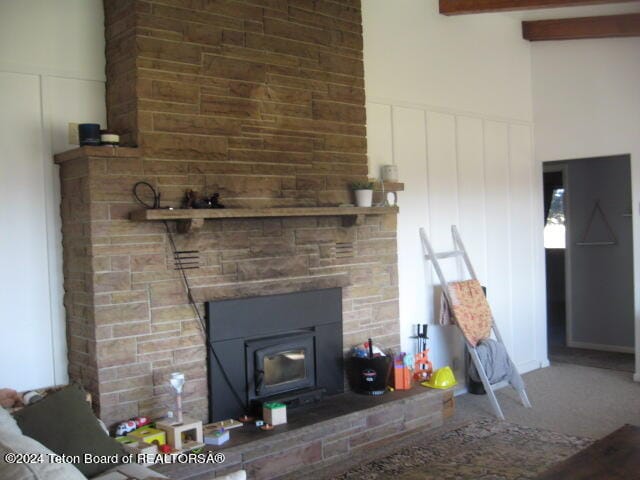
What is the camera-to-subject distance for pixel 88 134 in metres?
3.19

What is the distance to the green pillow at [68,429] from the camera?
2.41m

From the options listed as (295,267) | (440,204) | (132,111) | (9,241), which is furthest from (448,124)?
(9,241)

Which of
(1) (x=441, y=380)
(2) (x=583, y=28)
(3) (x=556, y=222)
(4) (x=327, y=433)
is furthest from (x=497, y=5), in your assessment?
(3) (x=556, y=222)

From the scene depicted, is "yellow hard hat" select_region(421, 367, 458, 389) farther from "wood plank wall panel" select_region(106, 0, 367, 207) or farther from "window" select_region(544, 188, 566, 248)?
"window" select_region(544, 188, 566, 248)

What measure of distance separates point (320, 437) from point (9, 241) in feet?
6.44

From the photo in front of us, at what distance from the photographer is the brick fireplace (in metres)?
3.28

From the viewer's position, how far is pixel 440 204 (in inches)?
200

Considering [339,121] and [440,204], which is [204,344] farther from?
[440,204]

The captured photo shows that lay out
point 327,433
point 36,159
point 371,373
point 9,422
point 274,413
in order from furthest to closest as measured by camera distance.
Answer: point 371,373 < point 327,433 < point 274,413 < point 36,159 < point 9,422

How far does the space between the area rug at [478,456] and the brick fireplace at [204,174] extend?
2.82 feet

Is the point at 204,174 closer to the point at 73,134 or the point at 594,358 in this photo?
the point at 73,134

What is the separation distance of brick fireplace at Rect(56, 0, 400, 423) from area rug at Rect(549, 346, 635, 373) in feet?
9.27

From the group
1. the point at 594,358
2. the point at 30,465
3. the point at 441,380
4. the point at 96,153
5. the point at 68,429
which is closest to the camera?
the point at 30,465

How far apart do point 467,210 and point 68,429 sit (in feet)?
12.2
